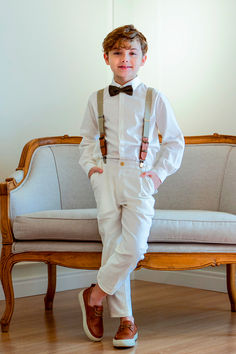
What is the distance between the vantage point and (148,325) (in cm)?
261

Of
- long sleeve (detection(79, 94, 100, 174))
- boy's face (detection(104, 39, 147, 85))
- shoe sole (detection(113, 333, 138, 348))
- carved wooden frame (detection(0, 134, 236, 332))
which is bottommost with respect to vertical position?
shoe sole (detection(113, 333, 138, 348))

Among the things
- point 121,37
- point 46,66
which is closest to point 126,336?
point 121,37

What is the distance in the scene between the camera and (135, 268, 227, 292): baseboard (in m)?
3.40

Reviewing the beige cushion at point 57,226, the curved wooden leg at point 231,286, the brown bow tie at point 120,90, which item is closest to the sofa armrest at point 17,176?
the beige cushion at point 57,226

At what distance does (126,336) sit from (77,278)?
133 cm

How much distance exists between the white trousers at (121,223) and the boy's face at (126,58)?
1.39ft

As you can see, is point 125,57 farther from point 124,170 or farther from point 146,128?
point 124,170

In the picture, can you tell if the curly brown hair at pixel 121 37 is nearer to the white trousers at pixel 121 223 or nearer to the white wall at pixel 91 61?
the white trousers at pixel 121 223

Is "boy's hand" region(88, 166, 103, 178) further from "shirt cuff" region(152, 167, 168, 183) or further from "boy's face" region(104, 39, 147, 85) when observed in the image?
"boy's face" region(104, 39, 147, 85)

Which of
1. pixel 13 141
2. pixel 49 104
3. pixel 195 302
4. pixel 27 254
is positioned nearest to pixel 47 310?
pixel 27 254

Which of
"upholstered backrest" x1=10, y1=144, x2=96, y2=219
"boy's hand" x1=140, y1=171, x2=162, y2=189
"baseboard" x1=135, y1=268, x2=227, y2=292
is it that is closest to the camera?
"boy's hand" x1=140, y1=171, x2=162, y2=189

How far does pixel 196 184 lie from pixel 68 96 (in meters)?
1.12

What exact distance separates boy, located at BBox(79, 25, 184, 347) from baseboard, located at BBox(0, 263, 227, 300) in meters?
1.00

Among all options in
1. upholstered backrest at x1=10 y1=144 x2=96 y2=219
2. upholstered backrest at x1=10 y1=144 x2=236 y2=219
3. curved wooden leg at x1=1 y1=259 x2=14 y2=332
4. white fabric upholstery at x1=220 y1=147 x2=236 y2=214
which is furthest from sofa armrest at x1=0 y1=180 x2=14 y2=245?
white fabric upholstery at x1=220 y1=147 x2=236 y2=214
